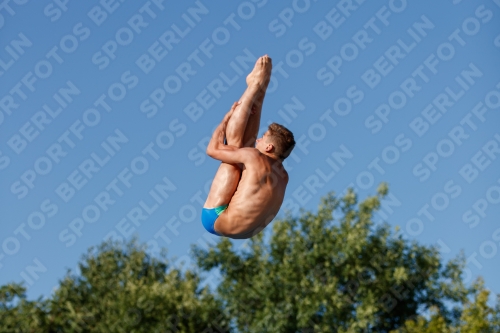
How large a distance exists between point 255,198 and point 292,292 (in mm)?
24692

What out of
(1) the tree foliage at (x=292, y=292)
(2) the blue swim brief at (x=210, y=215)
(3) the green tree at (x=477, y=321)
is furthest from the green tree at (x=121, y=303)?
(2) the blue swim brief at (x=210, y=215)

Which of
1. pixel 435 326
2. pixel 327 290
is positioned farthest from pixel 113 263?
pixel 435 326

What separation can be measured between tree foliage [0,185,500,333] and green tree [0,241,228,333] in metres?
0.05

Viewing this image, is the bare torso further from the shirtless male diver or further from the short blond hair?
the short blond hair

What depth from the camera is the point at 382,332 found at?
3203cm

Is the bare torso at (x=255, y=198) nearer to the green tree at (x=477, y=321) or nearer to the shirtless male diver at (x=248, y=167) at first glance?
the shirtless male diver at (x=248, y=167)

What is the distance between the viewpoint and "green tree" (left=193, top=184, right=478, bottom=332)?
30.6 metres

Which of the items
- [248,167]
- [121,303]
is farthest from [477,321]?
[248,167]

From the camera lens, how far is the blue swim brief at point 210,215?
24.3 feet

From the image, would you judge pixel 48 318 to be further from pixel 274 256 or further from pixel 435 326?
pixel 435 326

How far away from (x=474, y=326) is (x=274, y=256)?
35.1 feet

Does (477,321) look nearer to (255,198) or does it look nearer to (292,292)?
(292,292)

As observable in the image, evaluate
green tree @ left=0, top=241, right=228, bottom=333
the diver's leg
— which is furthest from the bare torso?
green tree @ left=0, top=241, right=228, bottom=333

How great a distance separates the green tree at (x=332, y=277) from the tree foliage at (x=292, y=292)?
0.14 ft
